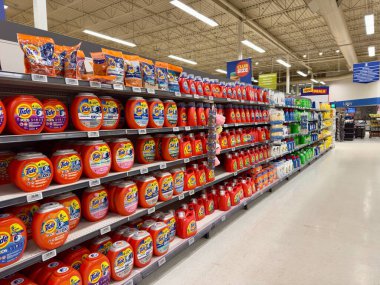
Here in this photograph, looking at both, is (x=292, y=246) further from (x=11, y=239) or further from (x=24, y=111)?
(x=24, y=111)

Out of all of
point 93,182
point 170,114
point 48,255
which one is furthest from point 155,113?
point 48,255

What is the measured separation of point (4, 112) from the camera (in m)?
1.44

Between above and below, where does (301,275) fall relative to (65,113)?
below

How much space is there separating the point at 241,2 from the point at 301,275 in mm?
9776

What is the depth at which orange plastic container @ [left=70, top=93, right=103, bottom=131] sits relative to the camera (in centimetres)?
186

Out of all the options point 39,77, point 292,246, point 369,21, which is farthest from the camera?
point 369,21

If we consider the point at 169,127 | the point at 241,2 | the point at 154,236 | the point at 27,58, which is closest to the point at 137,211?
the point at 154,236

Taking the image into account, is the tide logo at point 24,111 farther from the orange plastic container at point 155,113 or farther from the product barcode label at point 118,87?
the orange plastic container at point 155,113

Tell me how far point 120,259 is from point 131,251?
11 centimetres

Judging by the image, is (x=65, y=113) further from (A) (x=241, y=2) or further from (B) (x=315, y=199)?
(A) (x=241, y=2)

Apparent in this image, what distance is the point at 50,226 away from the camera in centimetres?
160

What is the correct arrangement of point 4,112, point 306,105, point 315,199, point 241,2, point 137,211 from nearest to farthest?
point 4,112
point 137,211
point 315,199
point 306,105
point 241,2

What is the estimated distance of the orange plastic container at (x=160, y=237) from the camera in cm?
232

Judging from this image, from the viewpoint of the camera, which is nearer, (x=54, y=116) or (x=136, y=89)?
(x=54, y=116)
